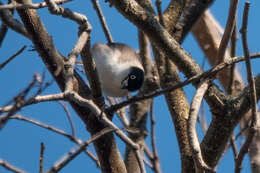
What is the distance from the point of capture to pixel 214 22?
20.6ft

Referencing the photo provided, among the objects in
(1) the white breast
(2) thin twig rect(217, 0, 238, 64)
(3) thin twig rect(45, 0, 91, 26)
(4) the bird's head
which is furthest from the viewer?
(1) the white breast

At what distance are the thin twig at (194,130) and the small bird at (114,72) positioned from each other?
1959 millimetres

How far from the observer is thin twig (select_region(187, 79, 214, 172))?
2.04 metres

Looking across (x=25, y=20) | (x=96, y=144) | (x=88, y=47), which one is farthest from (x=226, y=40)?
(x=25, y=20)

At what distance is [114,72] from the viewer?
15.0 feet

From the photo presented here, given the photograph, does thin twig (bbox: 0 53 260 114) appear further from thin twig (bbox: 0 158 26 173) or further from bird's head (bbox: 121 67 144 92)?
bird's head (bbox: 121 67 144 92)

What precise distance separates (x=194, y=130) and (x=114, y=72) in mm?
2474

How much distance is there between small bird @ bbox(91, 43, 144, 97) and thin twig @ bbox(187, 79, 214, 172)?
6.43 ft

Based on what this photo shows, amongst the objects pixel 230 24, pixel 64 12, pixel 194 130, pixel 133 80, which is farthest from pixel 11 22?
pixel 133 80

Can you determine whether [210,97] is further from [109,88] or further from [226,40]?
[109,88]

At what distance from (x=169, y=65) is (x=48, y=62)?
1.23 meters

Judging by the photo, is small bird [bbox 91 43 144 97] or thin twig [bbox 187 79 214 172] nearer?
thin twig [bbox 187 79 214 172]

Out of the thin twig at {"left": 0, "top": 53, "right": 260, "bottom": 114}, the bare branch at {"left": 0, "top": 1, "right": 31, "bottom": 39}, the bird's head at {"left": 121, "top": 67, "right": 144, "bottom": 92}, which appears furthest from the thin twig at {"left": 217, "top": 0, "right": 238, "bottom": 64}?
the bird's head at {"left": 121, "top": 67, "right": 144, "bottom": 92}

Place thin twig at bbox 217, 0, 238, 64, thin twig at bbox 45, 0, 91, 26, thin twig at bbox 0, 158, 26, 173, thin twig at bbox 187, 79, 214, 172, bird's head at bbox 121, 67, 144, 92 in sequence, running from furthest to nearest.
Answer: bird's head at bbox 121, 67, 144, 92 → thin twig at bbox 217, 0, 238, 64 → thin twig at bbox 187, 79, 214, 172 → thin twig at bbox 45, 0, 91, 26 → thin twig at bbox 0, 158, 26, 173
